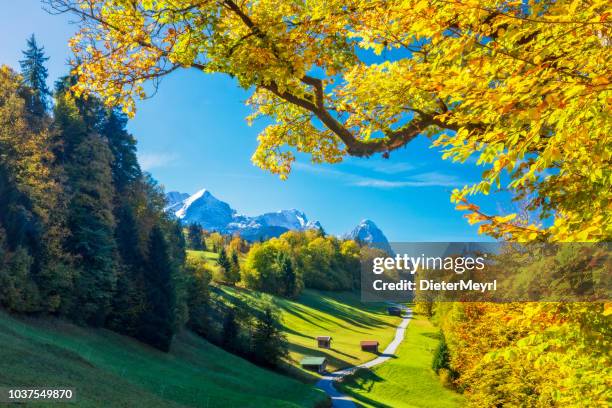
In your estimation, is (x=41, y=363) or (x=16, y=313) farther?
(x=16, y=313)

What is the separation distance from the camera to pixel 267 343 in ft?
153

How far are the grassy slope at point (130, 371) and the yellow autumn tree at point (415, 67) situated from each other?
14793 mm

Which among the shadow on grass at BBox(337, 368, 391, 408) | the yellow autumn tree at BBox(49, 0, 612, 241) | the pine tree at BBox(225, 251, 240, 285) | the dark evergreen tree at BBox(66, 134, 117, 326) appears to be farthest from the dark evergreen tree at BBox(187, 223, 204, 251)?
the yellow autumn tree at BBox(49, 0, 612, 241)

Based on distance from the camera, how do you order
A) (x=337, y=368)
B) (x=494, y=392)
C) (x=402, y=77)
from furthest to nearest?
(x=337, y=368) < (x=494, y=392) < (x=402, y=77)

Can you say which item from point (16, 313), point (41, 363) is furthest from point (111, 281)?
point (41, 363)

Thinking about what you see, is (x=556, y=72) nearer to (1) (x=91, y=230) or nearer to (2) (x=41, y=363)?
(2) (x=41, y=363)

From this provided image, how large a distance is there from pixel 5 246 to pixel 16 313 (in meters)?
5.41

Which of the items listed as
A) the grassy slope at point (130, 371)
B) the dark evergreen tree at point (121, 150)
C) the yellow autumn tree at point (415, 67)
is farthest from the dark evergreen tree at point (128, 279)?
the yellow autumn tree at point (415, 67)

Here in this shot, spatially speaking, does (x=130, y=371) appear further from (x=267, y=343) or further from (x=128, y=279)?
(x=267, y=343)

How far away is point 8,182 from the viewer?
36.0m

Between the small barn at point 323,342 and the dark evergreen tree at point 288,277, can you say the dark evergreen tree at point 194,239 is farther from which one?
the small barn at point 323,342

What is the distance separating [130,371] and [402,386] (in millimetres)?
29116

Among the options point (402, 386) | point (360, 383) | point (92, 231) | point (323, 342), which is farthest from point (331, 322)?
point (92, 231)

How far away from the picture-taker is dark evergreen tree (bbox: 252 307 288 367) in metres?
46.6
